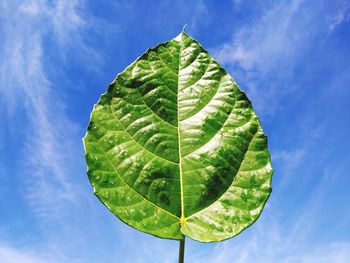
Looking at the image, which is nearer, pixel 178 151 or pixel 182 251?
pixel 182 251

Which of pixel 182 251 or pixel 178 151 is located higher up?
pixel 178 151

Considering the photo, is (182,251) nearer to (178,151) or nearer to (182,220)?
(182,220)

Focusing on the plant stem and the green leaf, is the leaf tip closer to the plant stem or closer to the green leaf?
the green leaf

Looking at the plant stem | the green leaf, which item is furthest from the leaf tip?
the plant stem

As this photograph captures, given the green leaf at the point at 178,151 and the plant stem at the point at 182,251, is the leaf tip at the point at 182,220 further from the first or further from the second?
the plant stem at the point at 182,251

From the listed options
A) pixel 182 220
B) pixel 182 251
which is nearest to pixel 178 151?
pixel 182 220

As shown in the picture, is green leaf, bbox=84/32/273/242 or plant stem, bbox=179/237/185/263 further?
green leaf, bbox=84/32/273/242

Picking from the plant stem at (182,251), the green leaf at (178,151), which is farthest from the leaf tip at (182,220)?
the plant stem at (182,251)

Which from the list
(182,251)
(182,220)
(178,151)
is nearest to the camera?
(182,251)

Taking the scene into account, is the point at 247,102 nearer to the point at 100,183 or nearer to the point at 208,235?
the point at 208,235

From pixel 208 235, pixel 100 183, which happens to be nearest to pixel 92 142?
pixel 100 183
